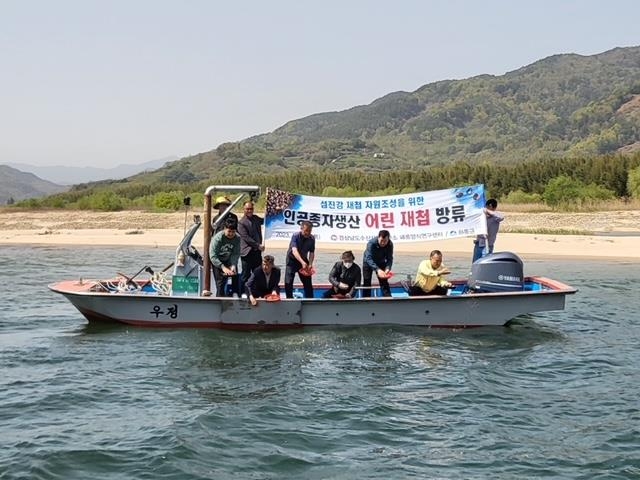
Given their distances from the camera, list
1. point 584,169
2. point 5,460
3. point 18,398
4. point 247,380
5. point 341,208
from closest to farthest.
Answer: point 5,460 → point 18,398 → point 247,380 → point 341,208 → point 584,169

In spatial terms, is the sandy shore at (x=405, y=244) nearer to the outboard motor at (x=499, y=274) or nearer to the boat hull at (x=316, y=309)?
the outboard motor at (x=499, y=274)

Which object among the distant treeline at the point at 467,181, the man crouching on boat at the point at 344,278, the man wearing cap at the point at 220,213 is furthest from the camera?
the distant treeline at the point at 467,181

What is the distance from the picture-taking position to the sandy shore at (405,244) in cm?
3388

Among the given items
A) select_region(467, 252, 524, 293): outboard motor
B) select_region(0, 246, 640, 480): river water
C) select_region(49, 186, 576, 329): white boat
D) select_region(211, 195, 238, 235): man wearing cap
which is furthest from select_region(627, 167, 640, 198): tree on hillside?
select_region(211, 195, 238, 235): man wearing cap

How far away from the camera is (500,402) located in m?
10.9

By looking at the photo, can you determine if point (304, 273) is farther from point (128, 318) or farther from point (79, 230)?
point (79, 230)

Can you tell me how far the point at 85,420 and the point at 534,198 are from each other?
5249 centimetres

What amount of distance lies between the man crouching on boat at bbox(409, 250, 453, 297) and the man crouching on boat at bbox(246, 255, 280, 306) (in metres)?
2.59

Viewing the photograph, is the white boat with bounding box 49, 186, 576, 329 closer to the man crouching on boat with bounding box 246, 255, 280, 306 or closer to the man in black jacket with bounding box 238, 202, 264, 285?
the man crouching on boat with bounding box 246, 255, 280, 306

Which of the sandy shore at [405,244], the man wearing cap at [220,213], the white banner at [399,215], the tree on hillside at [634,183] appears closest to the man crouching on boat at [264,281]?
the man wearing cap at [220,213]

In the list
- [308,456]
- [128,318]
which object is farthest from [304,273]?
[308,456]

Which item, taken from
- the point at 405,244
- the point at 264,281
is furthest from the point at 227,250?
the point at 405,244

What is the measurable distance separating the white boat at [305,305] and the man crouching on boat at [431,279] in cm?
28

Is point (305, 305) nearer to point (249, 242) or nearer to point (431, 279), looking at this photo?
point (249, 242)
